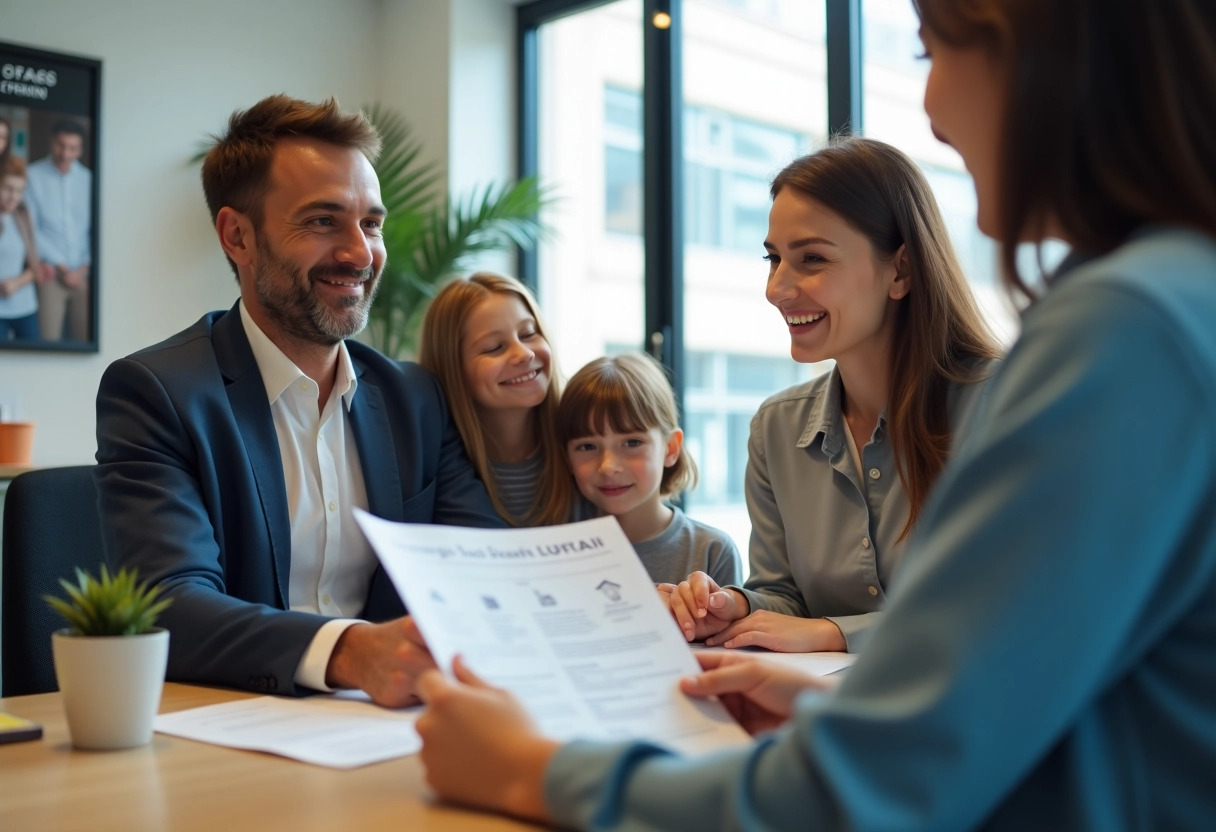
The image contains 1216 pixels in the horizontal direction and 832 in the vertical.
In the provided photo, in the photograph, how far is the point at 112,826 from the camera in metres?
0.78

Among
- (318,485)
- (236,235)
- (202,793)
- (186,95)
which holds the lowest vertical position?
(202,793)

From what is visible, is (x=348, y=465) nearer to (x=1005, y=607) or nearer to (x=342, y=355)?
(x=342, y=355)

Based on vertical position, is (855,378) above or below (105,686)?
above

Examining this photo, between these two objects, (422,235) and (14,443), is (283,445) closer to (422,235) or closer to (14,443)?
(14,443)

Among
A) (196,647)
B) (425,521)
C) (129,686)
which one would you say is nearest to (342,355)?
(425,521)

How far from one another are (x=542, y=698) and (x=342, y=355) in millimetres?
1334

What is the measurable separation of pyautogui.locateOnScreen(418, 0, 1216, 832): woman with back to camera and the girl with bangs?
5.17 ft

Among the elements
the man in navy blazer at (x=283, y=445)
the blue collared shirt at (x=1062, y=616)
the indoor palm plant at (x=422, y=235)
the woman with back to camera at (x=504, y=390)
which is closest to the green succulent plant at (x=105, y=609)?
the man in navy blazer at (x=283, y=445)

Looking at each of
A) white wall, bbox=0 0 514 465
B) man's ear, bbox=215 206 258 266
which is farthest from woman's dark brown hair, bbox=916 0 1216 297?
white wall, bbox=0 0 514 465

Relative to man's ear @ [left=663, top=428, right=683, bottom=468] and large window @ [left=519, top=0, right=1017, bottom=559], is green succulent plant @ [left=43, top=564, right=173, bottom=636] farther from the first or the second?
large window @ [left=519, top=0, right=1017, bottom=559]

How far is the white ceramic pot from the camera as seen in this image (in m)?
0.99

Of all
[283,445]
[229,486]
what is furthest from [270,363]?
[229,486]

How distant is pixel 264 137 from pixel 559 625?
59.6 inches

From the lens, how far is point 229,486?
1.71m
